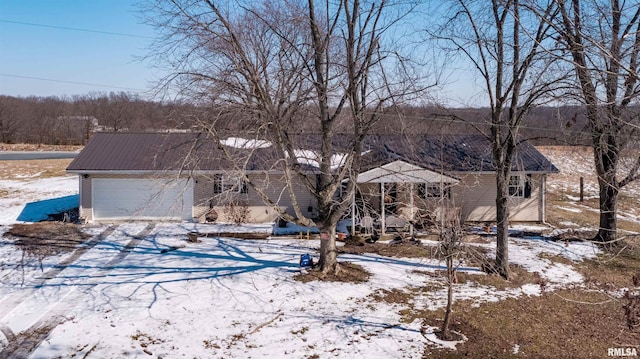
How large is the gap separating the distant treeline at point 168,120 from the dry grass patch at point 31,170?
6.05 m

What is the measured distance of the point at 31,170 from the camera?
30641 mm

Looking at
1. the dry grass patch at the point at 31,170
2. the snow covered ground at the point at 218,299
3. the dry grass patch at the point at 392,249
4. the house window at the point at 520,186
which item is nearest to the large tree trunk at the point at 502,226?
the snow covered ground at the point at 218,299

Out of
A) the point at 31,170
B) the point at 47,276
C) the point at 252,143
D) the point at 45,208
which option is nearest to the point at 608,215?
the point at 252,143

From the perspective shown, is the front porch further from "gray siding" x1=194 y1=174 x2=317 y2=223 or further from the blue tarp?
the blue tarp

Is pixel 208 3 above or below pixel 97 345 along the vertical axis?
above

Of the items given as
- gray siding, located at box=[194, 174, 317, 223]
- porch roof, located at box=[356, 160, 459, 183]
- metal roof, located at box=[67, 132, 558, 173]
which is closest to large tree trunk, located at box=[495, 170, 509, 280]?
porch roof, located at box=[356, 160, 459, 183]

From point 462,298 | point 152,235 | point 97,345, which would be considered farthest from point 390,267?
point 152,235

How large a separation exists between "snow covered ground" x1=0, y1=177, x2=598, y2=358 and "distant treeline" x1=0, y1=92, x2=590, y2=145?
3438mm

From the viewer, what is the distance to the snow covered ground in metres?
7.56

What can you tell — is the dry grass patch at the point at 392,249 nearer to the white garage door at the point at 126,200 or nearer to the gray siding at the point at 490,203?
the gray siding at the point at 490,203

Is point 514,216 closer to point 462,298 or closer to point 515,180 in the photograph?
point 515,180

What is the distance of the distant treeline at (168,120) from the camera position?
10.1 m

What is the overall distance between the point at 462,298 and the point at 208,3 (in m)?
8.05

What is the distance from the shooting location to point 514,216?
1769cm
